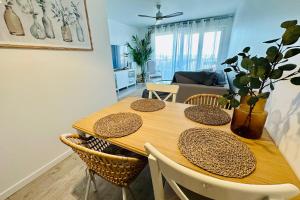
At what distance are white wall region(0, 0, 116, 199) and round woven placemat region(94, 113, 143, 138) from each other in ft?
2.75

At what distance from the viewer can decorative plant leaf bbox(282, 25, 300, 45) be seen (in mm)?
536

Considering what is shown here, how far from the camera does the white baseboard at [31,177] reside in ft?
4.13

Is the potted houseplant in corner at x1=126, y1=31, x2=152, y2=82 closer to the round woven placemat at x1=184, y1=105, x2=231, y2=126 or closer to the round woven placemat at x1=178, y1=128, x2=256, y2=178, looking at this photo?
the round woven placemat at x1=184, y1=105, x2=231, y2=126

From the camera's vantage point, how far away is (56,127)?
1606mm

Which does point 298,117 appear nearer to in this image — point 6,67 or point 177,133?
point 177,133

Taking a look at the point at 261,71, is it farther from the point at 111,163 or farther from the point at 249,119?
the point at 111,163

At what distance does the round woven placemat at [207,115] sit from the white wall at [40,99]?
4.59 feet

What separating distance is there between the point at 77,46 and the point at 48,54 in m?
0.36

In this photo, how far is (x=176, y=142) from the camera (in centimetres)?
80

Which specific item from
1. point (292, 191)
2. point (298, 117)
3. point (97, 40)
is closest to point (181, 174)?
point (292, 191)

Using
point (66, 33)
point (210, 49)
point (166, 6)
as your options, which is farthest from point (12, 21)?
point (210, 49)

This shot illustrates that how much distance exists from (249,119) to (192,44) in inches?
200

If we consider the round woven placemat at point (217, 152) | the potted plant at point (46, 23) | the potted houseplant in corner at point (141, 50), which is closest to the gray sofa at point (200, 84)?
the round woven placemat at point (217, 152)

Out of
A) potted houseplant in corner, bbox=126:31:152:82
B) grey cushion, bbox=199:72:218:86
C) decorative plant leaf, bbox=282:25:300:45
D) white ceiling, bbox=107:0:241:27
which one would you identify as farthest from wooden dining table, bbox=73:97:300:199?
potted houseplant in corner, bbox=126:31:152:82
